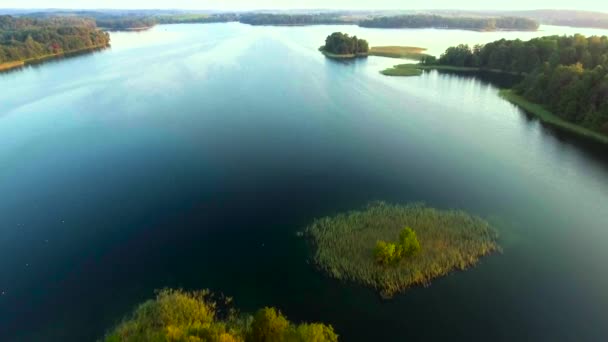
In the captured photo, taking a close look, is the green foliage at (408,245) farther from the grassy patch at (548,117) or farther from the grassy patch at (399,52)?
the grassy patch at (399,52)

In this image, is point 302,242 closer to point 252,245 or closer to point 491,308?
point 252,245

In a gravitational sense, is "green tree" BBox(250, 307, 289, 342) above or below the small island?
below

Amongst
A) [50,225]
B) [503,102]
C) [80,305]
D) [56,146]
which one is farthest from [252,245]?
[503,102]

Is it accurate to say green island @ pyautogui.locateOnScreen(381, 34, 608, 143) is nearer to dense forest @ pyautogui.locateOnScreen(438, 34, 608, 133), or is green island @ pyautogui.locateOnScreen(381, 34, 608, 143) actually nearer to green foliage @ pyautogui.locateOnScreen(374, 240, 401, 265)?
dense forest @ pyautogui.locateOnScreen(438, 34, 608, 133)

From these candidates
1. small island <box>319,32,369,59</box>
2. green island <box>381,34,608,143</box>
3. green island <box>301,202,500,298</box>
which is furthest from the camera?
small island <box>319,32,369,59</box>

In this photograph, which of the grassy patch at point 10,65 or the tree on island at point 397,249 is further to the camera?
the grassy patch at point 10,65

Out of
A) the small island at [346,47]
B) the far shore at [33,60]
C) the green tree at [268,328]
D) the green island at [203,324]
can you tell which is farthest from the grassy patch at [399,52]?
the far shore at [33,60]

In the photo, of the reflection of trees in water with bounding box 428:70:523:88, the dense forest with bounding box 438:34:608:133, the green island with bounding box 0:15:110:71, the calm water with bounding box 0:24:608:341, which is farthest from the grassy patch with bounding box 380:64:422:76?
the green island with bounding box 0:15:110:71
